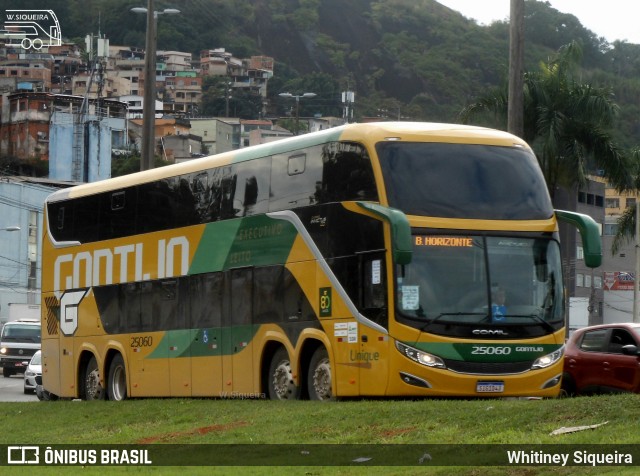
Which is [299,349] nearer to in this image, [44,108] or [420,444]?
[420,444]

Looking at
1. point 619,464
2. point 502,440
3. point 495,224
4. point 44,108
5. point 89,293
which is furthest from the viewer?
point 44,108

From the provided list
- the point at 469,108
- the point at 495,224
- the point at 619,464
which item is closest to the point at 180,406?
the point at 495,224

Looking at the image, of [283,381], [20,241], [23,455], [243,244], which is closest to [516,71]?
[243,244]

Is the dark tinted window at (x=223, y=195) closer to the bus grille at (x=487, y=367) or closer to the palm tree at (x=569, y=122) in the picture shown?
the bus grille at (x=487, y=367)

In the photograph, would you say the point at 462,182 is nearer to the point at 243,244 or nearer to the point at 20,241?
the point at 243,244

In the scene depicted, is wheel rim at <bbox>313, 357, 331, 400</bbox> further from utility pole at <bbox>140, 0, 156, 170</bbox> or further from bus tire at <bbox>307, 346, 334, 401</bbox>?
utility pole at <bbox>140, 0, 156, 170</bbox>

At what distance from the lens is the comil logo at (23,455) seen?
16.0m

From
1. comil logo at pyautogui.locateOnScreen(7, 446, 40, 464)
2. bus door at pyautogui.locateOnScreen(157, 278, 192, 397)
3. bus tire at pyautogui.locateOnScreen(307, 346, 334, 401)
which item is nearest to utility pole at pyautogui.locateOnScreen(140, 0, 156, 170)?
bus door at pyautogui.locateOnScreen(157, 278, 192, 397)

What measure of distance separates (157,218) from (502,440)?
40.6 feet

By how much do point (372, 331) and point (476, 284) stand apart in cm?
150

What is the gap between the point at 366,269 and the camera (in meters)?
19.1

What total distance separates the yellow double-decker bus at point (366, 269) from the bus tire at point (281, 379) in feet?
0.11

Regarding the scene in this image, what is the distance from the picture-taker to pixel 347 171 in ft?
65.1

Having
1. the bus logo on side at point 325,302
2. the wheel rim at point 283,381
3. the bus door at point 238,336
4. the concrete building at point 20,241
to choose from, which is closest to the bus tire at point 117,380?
the bus door at point 238,336
